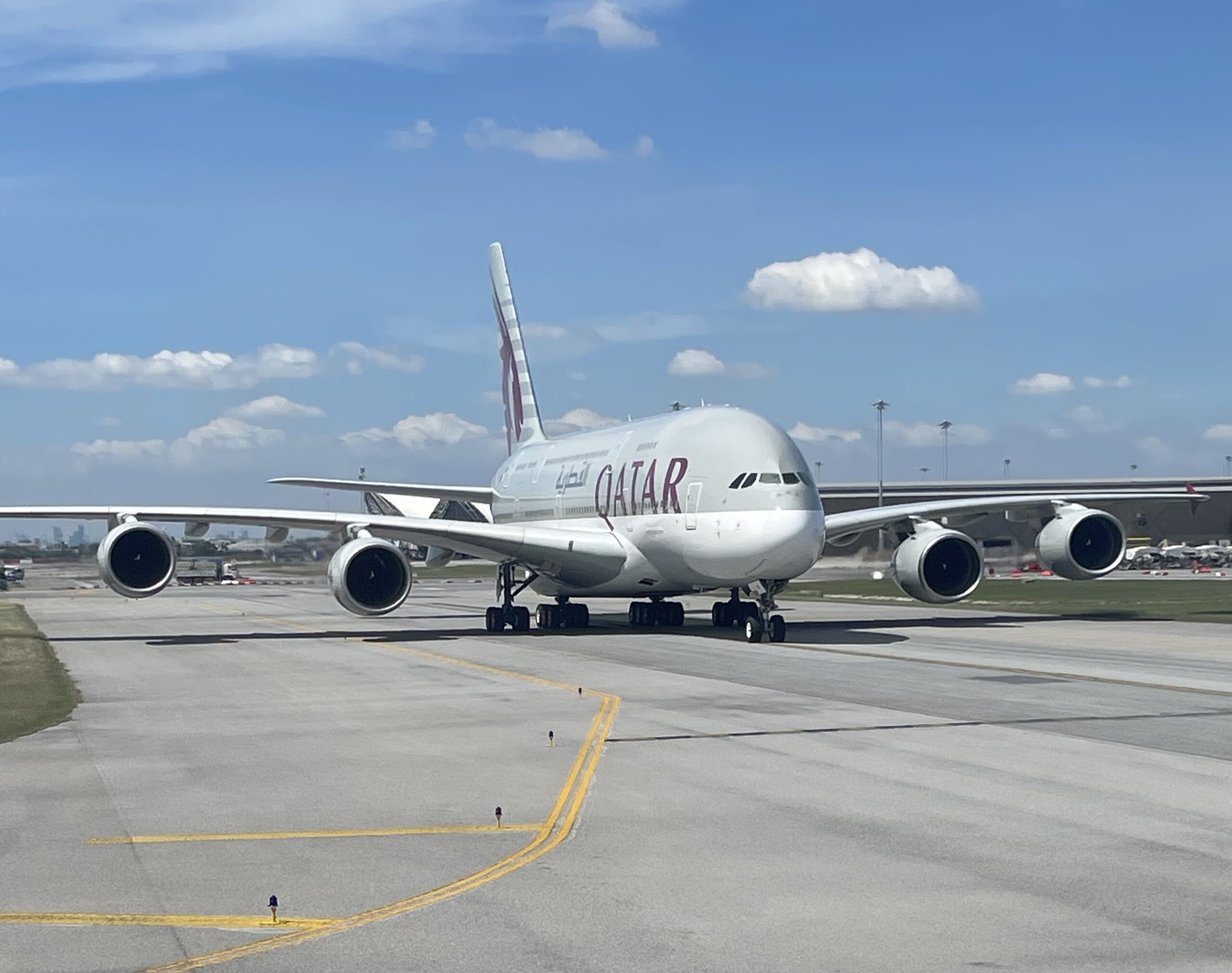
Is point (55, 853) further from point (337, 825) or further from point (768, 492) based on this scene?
point (768, 492)

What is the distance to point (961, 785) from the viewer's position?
1224 centimetres

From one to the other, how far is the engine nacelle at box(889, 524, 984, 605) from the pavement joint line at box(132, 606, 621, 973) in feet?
55.5

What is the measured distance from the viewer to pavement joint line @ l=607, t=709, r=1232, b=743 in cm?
1555

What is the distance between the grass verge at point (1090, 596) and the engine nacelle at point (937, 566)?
3.11 metres

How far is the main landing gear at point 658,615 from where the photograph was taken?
35594 mm

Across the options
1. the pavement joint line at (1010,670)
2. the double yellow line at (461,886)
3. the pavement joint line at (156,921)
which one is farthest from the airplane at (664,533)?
the pavement joint line at (156,921)

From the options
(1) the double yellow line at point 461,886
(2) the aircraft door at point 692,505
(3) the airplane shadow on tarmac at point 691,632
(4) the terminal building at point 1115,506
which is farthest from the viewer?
(4) the terminal building at point 1115,506

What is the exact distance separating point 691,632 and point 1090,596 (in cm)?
1835

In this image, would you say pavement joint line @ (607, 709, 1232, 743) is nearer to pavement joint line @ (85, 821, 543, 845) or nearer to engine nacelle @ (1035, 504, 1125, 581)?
pavement joint line @ (85, 821, 543, 845)

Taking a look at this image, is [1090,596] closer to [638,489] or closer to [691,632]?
[691,632]

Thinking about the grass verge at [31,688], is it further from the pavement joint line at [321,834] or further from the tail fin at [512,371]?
the tail fin at [512,371]

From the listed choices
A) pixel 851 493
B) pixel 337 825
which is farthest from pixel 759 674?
pixel 851 493

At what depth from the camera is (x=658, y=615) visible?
3588cm

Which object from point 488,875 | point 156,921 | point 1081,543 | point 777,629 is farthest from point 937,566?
point 156,921
